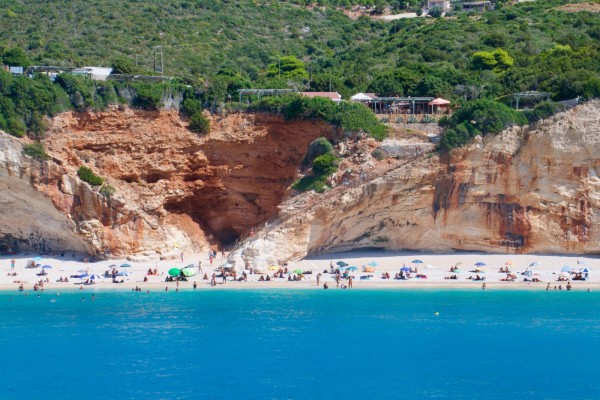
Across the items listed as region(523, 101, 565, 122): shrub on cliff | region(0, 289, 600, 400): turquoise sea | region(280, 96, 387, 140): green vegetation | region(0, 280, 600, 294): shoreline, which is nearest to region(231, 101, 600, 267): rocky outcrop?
region(523, 101, 565, 122): shrub on cliff

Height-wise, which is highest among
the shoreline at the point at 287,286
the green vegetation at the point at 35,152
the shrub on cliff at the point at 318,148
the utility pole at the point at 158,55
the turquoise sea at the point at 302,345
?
the utility pole at the point at 158,55

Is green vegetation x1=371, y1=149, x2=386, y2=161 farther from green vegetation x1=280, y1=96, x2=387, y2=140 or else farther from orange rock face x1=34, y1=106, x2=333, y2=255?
orange rock face x1=34, y1=106, x2=333, y2=255

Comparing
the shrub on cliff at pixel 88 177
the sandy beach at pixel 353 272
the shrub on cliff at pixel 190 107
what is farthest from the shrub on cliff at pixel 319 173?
the shrub on cliff at pixel 88 177

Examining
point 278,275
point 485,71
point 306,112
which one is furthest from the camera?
point 485,71

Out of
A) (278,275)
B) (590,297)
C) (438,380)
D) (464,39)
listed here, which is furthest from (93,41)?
(438,380)

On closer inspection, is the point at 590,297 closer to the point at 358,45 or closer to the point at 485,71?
the point at 485,71

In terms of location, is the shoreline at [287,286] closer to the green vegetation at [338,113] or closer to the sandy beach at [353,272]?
the sandy beach at [353,272]
